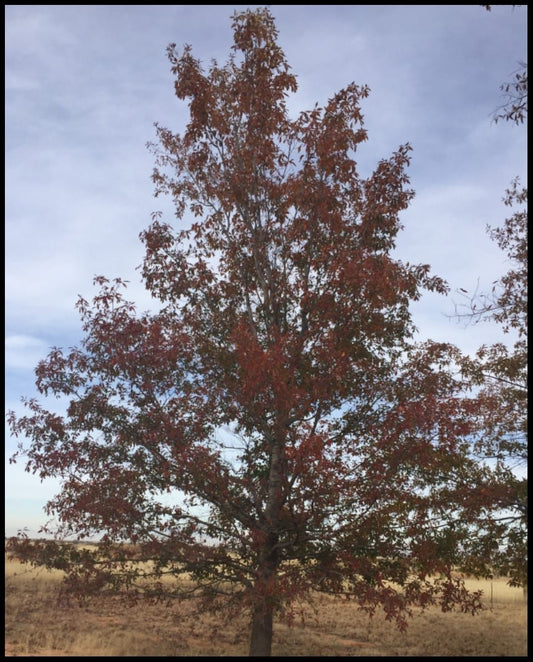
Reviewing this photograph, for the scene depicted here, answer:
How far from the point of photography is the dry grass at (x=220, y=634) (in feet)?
60.3

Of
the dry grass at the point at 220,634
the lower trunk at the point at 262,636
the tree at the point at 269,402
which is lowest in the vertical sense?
the dry grass at the point at 220,634

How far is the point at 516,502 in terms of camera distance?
48.6ft

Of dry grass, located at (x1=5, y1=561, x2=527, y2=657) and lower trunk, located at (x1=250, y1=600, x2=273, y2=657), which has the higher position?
lower trunk, located at (x1=250, y1=600, x2=273, y2=657)

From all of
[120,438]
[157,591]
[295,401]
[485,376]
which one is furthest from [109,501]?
[485,376]

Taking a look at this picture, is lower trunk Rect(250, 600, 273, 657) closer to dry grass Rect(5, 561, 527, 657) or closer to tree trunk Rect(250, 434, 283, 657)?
tree trunk Rect(250, 434, 283, 657)

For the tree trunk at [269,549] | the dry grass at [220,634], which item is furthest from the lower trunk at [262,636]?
the dry grass at [220,634]

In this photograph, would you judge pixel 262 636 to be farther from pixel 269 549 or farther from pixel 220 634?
pixel 220 634

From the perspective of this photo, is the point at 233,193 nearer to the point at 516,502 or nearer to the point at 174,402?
the point at 174,402

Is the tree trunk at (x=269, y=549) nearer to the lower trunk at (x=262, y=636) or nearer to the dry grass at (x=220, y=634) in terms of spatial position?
the lower trunk at (x=262, y=636)

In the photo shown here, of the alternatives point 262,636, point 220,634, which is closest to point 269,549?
point 262,636

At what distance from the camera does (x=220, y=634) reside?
69.8 feet

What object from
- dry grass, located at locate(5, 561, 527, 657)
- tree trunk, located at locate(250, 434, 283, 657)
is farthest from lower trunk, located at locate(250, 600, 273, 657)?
dry grass, located at locate(5, 561, 527, 657)

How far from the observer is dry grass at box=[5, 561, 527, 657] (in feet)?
60.3

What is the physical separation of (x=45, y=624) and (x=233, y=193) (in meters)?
15.9
